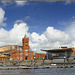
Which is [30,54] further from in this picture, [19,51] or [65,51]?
[65,51]

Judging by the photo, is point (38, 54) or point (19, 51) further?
point (38, 54)

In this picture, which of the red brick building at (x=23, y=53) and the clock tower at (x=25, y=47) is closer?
the red brick building at (x=23, y=53)

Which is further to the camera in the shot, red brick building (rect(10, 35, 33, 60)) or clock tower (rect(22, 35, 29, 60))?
clock tower (rect(22, 35, 29, 60))

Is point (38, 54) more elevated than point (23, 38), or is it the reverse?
point (23, 38)

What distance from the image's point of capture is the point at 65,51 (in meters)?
109

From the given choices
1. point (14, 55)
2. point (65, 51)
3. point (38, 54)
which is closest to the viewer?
point (65, 51)

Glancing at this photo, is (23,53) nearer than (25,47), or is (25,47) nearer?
(23,53)

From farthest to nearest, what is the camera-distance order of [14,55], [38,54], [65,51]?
[38,54] < [14,55] < [65,51]

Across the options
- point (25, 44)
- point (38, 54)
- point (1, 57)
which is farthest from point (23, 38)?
point (38, 54)

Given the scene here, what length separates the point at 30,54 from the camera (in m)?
129

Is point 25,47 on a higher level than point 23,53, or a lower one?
higher

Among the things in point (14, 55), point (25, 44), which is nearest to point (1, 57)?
Answer: point (14, 55)

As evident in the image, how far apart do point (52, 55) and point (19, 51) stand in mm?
28050

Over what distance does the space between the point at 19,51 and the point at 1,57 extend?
63.3ft
